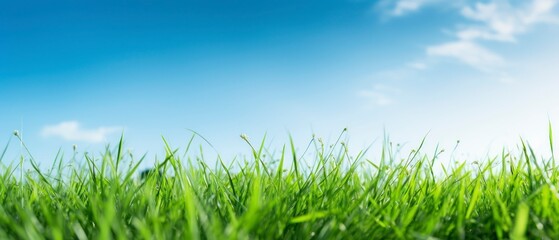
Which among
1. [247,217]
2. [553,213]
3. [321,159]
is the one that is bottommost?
[553,213]

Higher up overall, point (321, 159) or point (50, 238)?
point (321, 159)

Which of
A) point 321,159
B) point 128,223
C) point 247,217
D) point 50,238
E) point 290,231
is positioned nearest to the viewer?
point 247,217

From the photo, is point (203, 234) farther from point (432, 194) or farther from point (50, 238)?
point (432, 194)

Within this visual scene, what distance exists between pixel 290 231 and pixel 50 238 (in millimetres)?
681

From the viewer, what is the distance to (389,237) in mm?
1866

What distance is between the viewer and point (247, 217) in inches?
56.9

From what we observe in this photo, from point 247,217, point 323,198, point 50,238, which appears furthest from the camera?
point 323,198

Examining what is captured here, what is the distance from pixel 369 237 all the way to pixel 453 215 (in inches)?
13.9

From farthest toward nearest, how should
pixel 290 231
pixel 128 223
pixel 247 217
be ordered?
pixel 128 223, pixel 290 231, pixel 247 217

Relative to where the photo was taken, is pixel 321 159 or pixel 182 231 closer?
pixel 182 231

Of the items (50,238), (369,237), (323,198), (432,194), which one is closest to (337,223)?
(369,237)

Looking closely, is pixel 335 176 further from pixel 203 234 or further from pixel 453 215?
pixel 203 234

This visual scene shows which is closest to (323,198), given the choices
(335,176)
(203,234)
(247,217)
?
(335,176)

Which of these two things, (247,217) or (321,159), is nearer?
A: (247,217)
